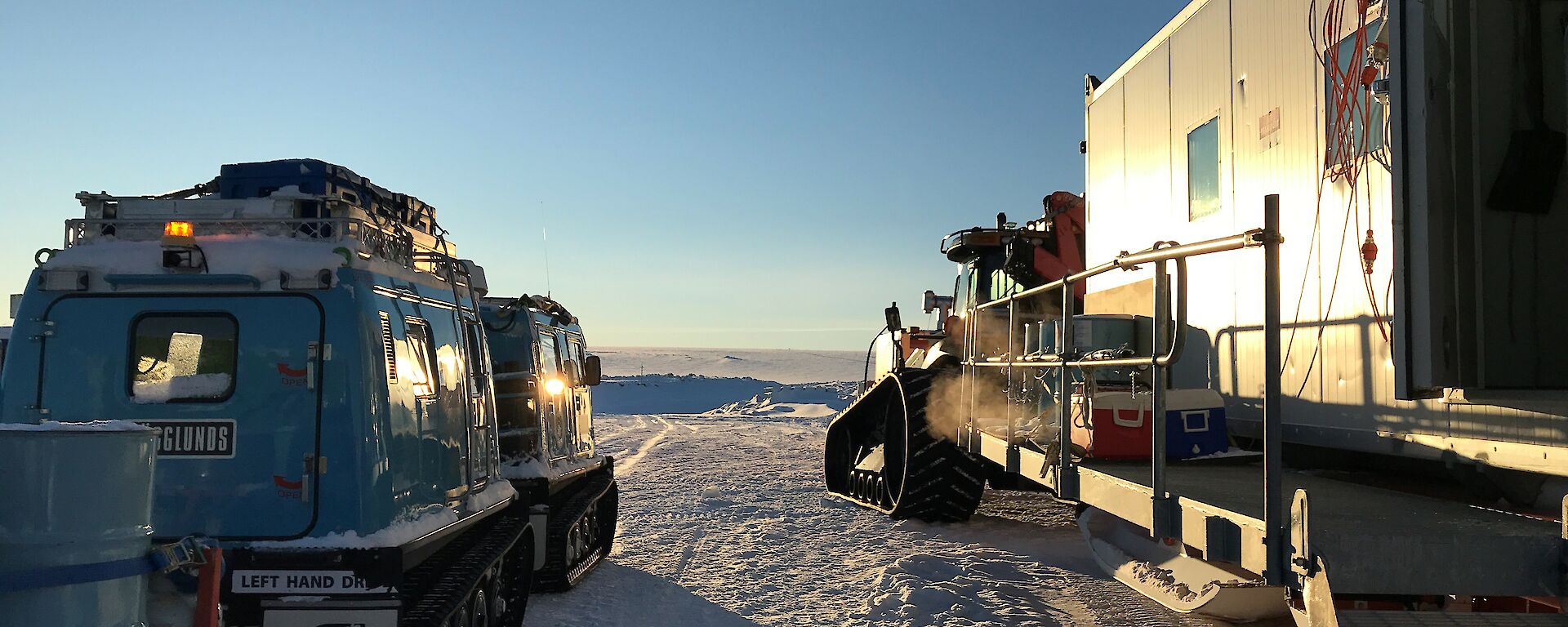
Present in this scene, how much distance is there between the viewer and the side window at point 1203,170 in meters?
7.34

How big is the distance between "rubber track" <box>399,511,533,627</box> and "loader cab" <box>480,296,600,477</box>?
1.03m

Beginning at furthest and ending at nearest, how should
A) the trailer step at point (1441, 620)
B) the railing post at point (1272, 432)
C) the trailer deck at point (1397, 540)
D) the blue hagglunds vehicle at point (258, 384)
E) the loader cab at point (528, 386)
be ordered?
1. the loader cab at point (528, 386)
2. the blue hagglunds vehicle at point (258, 384)
3. the railing post at point (1272, 432)
4. the trailer deck at point (1397, 540)
5. the trailer step at point (1441, 620)

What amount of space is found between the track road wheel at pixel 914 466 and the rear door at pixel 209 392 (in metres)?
7.13

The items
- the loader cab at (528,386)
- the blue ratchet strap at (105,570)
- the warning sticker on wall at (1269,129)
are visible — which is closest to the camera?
the blue ratchet strap at (105,570)

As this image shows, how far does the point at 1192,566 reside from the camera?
537cm

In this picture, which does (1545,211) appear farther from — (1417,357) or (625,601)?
(625,601)

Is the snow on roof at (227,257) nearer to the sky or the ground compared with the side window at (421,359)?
nearer to the sky

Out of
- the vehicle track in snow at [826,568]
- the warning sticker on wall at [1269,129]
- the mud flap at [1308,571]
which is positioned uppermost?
the warning sticker on wall at [1269,129]

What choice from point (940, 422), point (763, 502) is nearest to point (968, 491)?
point (940, 422)

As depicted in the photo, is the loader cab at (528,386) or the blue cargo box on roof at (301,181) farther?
the loader cab at (528,386)

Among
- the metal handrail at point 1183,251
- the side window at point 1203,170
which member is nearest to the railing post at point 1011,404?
the metal handrail at point 1183,251

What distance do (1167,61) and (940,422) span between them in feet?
15.0

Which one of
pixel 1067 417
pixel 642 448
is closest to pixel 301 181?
pixel 1067 417

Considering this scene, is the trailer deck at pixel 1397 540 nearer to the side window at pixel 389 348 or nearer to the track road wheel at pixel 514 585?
the side window at pixel 389 348
